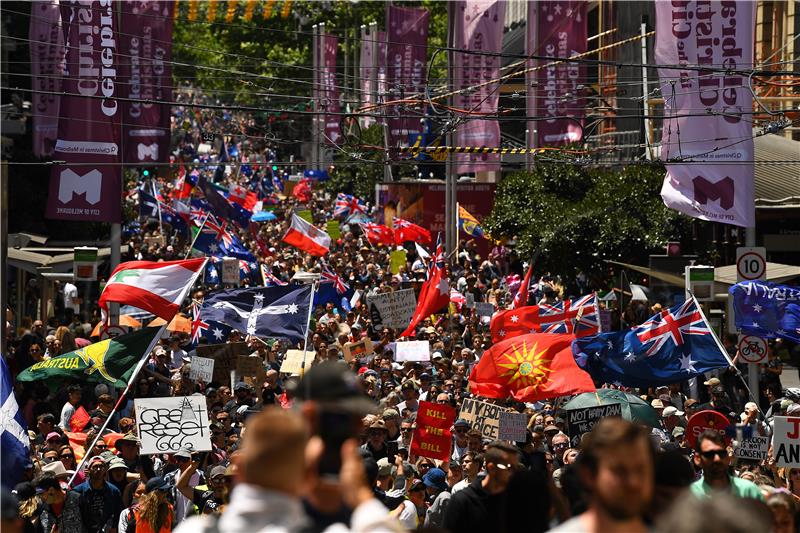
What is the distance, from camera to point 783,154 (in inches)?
1091

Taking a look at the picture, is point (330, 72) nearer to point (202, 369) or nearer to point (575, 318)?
point (575, 318)

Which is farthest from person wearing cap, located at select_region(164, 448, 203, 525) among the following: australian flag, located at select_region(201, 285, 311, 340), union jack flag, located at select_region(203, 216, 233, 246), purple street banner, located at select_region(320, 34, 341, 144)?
purple street banner, located at select_region(320, 34, 341, 144)

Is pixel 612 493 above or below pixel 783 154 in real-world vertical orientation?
below

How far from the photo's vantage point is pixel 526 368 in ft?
46.0

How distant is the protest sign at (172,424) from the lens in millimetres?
11516

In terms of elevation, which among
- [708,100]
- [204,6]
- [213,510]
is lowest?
[213,510]

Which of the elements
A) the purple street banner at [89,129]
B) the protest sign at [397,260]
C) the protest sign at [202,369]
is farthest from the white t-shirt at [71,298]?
the protest sign at [202,369]

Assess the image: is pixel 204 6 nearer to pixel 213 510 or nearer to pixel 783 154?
pixel 783 154

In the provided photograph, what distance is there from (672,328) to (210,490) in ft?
20.3

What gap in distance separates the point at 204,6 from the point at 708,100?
65.4 metres

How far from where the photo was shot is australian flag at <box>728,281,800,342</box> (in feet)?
50.8

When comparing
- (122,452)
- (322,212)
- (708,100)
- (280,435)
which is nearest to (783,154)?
(708,100)

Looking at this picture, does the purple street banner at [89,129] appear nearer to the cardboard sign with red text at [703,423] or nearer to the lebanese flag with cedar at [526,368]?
the lebanese flag with cedar at [526,368]

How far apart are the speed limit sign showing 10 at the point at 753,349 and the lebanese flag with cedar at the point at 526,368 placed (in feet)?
9.47
